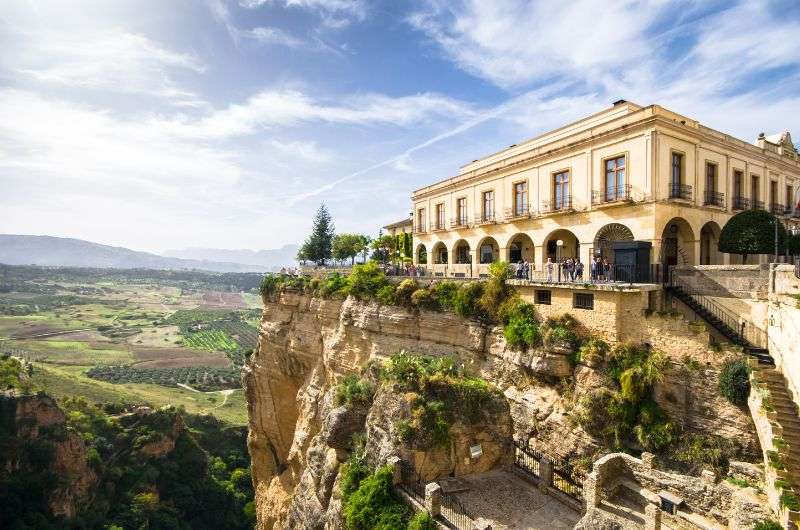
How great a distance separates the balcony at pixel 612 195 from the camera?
1928 cm

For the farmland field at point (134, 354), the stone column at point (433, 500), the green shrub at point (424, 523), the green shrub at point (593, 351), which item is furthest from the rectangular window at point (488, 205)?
the farmland field at point (134, 354)

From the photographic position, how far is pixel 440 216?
33.4 metres

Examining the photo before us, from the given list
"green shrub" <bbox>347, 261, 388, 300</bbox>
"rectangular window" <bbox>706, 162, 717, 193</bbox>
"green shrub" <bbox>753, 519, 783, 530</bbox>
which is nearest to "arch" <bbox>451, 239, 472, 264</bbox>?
"green shrub" <bbox>347, 261, 388, 300</bbox>

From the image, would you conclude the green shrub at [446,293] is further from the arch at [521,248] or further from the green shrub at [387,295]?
the arch at [521,248]

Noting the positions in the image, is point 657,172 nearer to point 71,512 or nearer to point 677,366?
point 677,366

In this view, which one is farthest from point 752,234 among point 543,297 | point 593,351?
point 593,351

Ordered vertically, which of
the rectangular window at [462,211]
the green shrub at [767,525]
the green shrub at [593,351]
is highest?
the rectangular window at [462,211]

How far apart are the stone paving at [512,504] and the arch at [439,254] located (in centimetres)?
2157

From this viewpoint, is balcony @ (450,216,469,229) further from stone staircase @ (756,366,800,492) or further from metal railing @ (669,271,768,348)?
stone staircase @ (756,366,800,492)

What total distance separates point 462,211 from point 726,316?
1806cm

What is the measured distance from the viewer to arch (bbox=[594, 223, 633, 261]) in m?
20.5

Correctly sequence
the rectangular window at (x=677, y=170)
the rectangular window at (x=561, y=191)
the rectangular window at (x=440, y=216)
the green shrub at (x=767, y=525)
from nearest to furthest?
the green shrub at (x=767, y=525), the rectangular window at (x=677, y=170), the rectangular window at (x=561, y=191), the rectangular window at (x=440, y=216)

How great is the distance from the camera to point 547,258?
78.9ft

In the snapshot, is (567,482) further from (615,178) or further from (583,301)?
(615,178)
